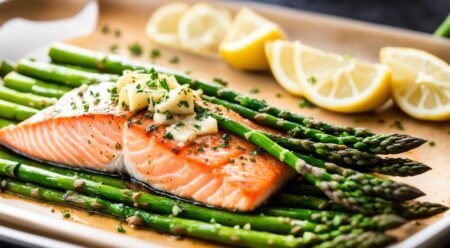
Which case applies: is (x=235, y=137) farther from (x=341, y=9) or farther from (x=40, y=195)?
(x=341, y=9)

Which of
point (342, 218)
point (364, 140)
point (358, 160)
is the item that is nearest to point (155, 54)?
point (364, 140)

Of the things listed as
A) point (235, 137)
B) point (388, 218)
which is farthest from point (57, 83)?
point (388, 218)

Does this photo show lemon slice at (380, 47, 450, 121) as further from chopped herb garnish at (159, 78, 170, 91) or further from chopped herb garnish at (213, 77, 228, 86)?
chopped herb garnish at (159, 78, 170, 91)

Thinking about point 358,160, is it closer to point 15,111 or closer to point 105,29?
point 15,111

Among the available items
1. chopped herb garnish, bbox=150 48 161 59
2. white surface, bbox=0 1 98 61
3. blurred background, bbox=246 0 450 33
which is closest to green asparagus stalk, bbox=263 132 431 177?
chopped herb garnish, bbox=150 48 161 59

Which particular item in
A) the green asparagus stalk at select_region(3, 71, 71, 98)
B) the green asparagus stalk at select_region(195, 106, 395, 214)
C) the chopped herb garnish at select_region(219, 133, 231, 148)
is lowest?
the green asparagus stalk at select_region(195, 106, 395, 214)

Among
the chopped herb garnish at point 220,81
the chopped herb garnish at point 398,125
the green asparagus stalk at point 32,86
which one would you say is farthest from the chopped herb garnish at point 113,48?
the chopped herb garnish at point 398,125

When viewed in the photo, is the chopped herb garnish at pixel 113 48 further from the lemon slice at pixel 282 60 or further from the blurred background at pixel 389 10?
the blurred background at pixel 389 10
